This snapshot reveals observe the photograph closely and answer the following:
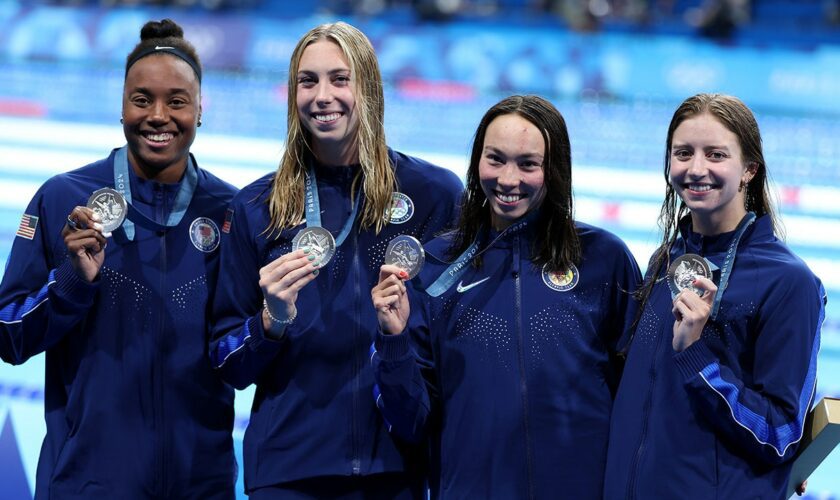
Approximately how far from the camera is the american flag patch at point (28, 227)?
10.1 ft

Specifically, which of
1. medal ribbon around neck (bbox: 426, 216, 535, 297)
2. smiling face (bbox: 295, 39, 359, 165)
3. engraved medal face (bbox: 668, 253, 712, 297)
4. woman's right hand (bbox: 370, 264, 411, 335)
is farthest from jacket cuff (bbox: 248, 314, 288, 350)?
engraved medal face (bbox: 668, 253, 712, 297)

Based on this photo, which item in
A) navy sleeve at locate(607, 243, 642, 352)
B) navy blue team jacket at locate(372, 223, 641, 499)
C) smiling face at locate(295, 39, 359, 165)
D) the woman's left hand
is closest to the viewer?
the woman's left hand

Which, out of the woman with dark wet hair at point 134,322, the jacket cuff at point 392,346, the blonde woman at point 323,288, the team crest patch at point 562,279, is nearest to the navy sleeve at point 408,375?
the jacket cuff at point 392,346

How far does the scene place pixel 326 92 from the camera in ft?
9.75

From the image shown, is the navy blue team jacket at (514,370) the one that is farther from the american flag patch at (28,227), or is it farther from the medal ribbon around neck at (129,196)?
the american flag patch at (28,227)

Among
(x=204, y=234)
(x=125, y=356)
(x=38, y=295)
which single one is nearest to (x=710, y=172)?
(x=204, y=234)

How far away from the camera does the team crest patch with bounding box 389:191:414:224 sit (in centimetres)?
307

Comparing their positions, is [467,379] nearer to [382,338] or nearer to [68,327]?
[382,338]

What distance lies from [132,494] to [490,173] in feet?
4.32

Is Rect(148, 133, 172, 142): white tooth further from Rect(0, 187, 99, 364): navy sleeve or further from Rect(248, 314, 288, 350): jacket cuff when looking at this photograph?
Rect(248, 314, 288, 350): jacket cuff

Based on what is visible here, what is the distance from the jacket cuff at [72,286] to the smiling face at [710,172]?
155 centimetres

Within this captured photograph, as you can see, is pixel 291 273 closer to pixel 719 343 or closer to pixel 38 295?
pixel 38 295

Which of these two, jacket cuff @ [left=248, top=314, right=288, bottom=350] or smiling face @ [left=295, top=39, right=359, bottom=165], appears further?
smiling face @ [left=295, top=39, right=359, bottom=165]

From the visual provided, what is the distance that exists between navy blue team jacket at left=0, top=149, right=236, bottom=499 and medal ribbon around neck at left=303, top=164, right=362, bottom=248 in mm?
365
